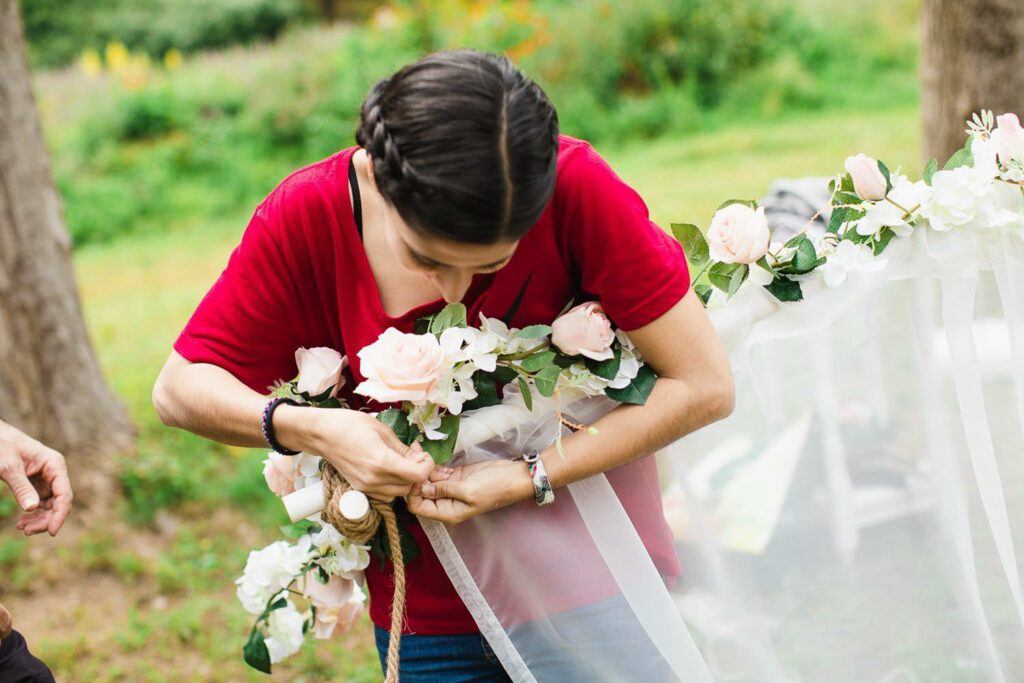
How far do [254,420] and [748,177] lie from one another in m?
6.12

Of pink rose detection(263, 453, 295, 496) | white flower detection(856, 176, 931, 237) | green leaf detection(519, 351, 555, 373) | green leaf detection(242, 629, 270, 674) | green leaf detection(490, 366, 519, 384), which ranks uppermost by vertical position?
white flower detection(856, 176, 931, 237)

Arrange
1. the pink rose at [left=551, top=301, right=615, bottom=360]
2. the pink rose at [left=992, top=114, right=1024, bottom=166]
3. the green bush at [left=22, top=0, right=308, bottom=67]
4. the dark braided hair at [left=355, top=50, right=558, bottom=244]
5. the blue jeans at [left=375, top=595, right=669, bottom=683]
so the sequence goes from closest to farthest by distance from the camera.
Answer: the dark braided hair at [left=355, top=50, right=558, bottom=244] < the pink rose at [left=551, top=301, right=615, bottom=360] < the blue jeans at [left=375, top=595, right=669, bottom=683] < the pink rose at [left=992, top=114, right=1024, bottom=166] < the green bush at [left=22, top=0, right=308, bottom=67]

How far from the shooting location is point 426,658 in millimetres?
2064

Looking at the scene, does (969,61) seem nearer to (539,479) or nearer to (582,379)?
(582,379)

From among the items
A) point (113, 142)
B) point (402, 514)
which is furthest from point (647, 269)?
point (113, 142)

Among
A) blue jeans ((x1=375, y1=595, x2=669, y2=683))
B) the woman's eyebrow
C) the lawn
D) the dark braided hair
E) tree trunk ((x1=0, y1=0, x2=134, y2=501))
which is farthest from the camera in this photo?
tree trunk ((x1=0, y1=0, x2=134, y2=501))

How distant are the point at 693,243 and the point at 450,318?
56 centimetres

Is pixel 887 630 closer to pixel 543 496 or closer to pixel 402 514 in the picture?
pixel 543 496

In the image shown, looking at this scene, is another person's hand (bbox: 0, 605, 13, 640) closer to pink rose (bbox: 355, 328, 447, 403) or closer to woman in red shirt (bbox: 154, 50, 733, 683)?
woman in red shirt (bbox: 154, 50, 733, 683)

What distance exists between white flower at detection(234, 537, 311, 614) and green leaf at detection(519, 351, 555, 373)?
2.65 ft

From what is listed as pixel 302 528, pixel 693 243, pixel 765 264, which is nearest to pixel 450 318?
pixel 693 243

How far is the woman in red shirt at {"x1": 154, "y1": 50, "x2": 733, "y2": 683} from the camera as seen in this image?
161cm

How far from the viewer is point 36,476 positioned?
204cm

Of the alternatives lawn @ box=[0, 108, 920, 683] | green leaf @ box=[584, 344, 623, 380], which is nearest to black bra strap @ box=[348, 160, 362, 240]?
green leaf @ box=[584, 344, 623, 380]
